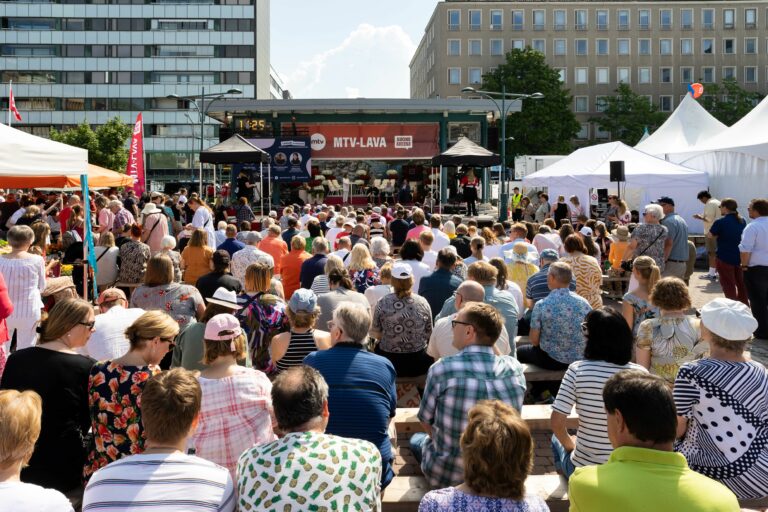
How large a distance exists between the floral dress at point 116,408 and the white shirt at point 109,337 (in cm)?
138

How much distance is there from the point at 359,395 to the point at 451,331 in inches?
75.0

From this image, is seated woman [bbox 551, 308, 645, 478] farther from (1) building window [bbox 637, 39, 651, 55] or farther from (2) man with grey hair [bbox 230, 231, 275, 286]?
(1) building window [bbox 637, 39, 651, 55]

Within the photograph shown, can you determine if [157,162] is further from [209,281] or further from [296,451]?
[296,451]

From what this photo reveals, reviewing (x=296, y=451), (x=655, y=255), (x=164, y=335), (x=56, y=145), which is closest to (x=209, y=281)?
(x=56, y=145)

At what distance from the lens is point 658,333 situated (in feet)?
18.1

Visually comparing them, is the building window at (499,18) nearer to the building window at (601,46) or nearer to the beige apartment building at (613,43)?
the beige apartment building at (613,43)

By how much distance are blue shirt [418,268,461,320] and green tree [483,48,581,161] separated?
6196cm

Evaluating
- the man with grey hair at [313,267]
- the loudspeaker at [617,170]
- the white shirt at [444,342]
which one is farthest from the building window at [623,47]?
the white shirt at [444,342]

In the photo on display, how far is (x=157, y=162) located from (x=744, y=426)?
80.6 m

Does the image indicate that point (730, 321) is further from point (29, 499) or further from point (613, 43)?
point (613, 43)

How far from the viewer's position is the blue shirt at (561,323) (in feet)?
22.8

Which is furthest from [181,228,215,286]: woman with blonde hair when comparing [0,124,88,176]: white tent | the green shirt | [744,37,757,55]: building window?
[744,37,757,55]: building window

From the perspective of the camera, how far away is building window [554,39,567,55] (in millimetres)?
85250

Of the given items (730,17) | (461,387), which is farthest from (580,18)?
(461,387)
